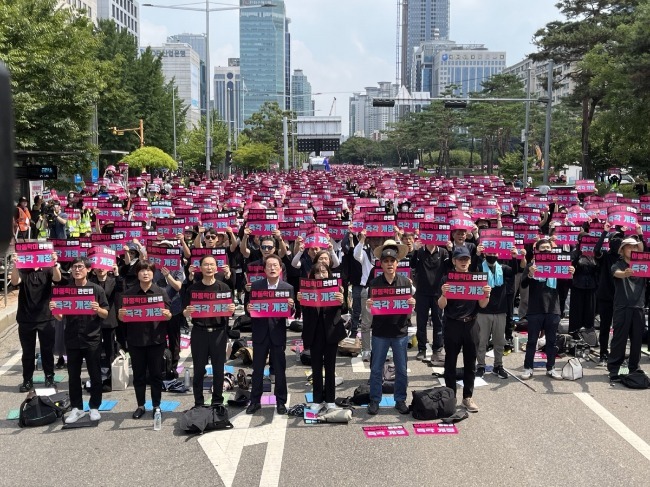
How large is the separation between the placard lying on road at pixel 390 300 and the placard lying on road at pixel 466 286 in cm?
52

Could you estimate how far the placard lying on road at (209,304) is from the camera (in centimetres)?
850

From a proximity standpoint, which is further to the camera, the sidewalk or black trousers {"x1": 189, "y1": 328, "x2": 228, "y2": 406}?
the sidewalk

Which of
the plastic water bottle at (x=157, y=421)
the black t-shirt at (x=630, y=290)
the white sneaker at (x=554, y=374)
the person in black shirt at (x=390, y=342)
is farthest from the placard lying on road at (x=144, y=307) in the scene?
the black t-shirt at (x=630, y=290)

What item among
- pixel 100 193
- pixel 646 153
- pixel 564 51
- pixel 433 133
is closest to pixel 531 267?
pixel 100 193

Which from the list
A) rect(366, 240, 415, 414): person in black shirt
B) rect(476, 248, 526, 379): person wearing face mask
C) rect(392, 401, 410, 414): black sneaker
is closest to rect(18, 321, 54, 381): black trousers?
rect(366, 240, 415, 414): person in black shirt

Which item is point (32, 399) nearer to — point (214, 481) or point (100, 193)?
point (214, 481)

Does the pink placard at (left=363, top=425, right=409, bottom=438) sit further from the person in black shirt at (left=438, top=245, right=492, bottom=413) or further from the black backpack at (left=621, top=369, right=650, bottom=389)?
the black backpack at (left=621, top=369, right=650, bottom=389)

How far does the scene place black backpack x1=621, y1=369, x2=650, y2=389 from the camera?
31.4 ft

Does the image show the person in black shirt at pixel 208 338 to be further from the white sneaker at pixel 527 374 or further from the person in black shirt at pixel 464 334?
the white sneaker at pixel 527 374

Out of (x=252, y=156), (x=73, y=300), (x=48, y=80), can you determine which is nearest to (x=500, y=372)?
(x=73, y=300)

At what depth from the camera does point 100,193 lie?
2711cm

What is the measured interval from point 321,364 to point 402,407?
1.08 m

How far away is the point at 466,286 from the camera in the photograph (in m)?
8.69

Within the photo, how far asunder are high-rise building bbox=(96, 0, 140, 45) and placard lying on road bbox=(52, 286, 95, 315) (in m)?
98.1
